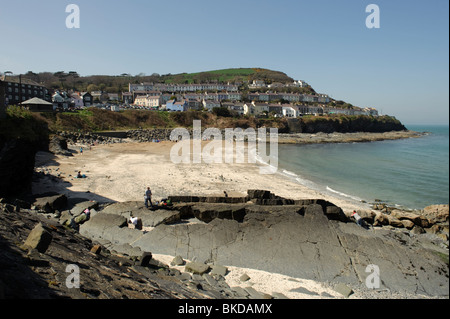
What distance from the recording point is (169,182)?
23.0 metres

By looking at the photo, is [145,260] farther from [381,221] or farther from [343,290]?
[381,221]

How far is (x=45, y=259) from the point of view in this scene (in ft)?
23.2

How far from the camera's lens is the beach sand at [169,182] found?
10188 millimetres

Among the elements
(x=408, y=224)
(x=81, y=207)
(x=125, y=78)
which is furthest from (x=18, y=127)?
(x=125, y=78)

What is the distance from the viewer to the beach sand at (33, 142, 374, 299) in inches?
401

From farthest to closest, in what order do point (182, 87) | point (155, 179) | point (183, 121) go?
point (182, 87), point (183, 121), point (155, 179)

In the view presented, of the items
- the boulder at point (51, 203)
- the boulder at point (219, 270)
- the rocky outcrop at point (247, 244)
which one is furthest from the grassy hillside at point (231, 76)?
the boulder at point (219, 270)

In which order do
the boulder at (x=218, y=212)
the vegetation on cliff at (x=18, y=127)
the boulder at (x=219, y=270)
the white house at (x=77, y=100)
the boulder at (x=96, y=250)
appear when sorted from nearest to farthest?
the boulder at (x=96, y=250), the boulder at (x=219, y=270), the boulder at (x=218, y=212), the vegetation on cliff at (x=18, y=127), the white house at (x=77, y=100)

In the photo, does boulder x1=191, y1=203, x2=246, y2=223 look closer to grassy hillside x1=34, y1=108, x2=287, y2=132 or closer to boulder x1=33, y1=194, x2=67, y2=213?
boulder x1=33, y1=194, x2=67, y2=213

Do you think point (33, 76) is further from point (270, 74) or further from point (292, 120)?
point (270, 74)

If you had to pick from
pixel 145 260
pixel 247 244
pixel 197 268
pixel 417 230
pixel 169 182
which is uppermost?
pixel 169 182

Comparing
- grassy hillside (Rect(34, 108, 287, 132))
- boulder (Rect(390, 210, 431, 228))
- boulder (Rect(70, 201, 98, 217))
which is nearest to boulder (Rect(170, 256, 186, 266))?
boulder (Rect(70, 201, 98, 217))

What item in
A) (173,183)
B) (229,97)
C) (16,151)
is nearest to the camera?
(16,151)

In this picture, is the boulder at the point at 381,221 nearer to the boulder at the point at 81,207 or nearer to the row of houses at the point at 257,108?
the boulder at the point at 81,207
